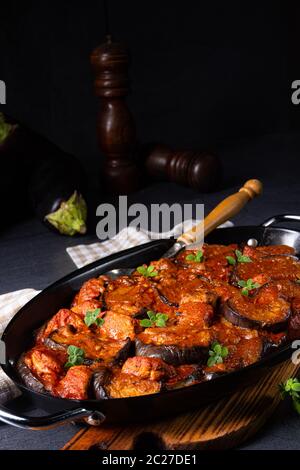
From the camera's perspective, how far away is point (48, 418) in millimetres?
1862

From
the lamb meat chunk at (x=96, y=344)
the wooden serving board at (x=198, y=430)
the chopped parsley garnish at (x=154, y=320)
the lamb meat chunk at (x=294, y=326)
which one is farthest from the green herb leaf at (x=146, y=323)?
the lamb meat chunk at (x=294, y=326)

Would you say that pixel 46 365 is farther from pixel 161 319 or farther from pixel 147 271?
pixel 147 271

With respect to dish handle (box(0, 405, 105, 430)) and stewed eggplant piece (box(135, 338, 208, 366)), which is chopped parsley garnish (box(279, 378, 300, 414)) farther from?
dish handle (box(0, 405, 105, 430))

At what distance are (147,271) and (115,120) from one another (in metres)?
1.98

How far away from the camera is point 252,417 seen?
207 cm

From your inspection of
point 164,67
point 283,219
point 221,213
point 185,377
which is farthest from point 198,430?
point 164,67

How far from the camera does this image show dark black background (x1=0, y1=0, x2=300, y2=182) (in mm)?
4727

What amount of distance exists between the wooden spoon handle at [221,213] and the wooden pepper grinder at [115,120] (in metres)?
1.51

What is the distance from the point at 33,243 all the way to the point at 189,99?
2.19 metres

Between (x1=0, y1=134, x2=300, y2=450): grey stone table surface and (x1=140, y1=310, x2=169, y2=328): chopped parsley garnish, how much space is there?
39 cm

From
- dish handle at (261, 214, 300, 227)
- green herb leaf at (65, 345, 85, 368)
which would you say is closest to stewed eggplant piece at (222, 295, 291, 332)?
green herb leaf at (65, 345, 85, 368)

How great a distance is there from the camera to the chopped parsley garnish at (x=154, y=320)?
7.48ft

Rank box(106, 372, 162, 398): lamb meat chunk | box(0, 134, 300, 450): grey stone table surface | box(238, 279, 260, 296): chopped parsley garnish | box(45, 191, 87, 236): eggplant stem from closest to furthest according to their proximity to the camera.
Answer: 1. box(106, 372, 162, 398): lamb meat chunk
2. box(0, 134, 300, 450): grey stone table surface
3. box(238, 279, 260, 296): chopped parsley garnish
4. box(45, 191, 87, 236): eggplant stem

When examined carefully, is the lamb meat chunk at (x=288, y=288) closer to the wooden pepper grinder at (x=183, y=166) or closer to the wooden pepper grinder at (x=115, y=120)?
the wooden pepper grinder at (x=183, y=166)
